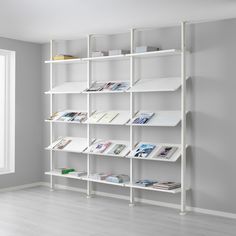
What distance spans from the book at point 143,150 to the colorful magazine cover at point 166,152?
0.45 feet

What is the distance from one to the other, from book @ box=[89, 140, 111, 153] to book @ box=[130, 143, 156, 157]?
528 millimetres

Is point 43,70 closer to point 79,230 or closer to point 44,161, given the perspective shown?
point 44,161

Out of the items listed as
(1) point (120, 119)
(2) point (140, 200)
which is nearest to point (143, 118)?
(1) point (120, 119)

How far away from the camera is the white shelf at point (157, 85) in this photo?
5.29 m

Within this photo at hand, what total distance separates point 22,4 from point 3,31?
5.64 feet

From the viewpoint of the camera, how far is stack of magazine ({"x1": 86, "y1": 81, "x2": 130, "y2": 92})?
19.1 ft

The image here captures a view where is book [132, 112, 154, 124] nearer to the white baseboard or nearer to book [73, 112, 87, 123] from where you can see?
book [73, 112, 87, 123]

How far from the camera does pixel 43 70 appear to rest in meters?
7.09

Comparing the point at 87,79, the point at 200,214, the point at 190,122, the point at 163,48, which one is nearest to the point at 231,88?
the point at 190,122

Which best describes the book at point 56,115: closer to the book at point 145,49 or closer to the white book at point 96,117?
the white book at point 96,117

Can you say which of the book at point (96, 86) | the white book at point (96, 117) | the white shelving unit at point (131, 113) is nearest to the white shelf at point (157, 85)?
the white shelving unit at point (131, 113)

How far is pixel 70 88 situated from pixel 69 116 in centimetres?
44

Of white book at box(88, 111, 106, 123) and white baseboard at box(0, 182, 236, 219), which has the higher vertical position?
white book at box(88, 111, 106, 123)

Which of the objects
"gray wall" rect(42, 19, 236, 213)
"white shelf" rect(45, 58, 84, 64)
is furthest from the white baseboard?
"white shelf" rect(45, 58, 84, 64)
